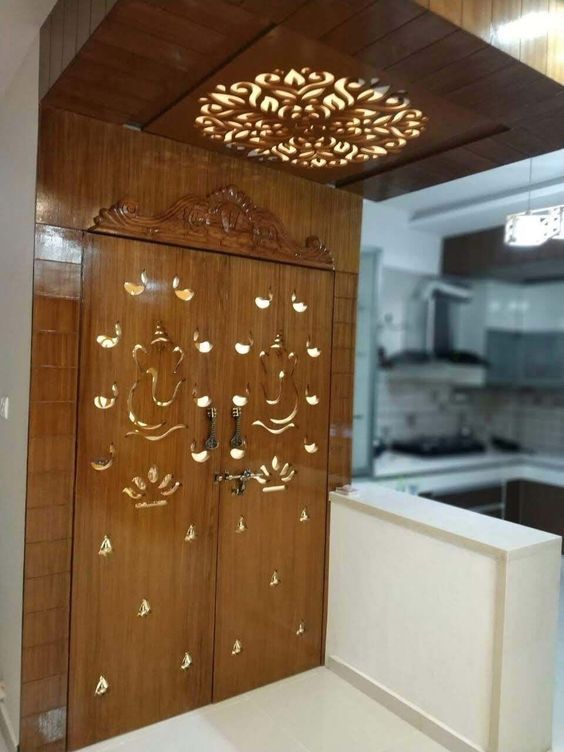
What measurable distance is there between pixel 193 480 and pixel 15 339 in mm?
844

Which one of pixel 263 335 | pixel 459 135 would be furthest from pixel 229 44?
pixel 263 335

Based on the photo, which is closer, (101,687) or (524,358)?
(101,687)

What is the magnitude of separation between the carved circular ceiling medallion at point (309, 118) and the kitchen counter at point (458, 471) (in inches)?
96.9

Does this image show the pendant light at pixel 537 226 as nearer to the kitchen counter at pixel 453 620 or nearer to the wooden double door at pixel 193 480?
the wooden double door at pixel 193 480

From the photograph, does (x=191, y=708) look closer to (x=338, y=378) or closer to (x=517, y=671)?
(x=517, y=671)

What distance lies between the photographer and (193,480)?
7.16 feet

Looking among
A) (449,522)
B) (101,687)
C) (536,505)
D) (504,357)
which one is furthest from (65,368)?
(504,357)

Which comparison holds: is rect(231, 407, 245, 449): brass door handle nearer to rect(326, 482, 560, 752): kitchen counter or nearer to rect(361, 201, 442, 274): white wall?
rect(326, 482, 560, 752): kitchen counter

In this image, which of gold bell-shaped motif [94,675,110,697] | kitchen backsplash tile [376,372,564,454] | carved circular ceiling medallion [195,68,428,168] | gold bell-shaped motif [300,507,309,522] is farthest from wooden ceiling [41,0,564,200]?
kitchen backsplash tile [376,372,564,454]

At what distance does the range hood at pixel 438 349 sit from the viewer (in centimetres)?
455

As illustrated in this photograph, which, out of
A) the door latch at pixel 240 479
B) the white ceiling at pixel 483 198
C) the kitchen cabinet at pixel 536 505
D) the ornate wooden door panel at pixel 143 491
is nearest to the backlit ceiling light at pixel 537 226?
the white ceiling at pixel 483 198

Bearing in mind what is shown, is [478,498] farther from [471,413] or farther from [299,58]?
[299,58]

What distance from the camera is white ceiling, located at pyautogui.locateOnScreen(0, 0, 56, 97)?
6.04ft

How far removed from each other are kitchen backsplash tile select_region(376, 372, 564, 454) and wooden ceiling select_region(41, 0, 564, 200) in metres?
2.87
